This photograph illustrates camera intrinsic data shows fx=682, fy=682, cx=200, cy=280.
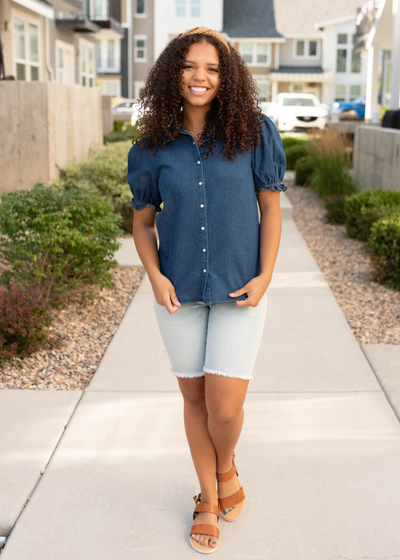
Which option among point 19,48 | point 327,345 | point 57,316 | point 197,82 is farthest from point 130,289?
point 19,48

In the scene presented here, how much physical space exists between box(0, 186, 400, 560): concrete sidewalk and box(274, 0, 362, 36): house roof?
43.0 m

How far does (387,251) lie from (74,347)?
9.58ft

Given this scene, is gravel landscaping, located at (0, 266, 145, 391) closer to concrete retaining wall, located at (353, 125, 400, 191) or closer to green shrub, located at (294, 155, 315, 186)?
concrete retaining wall, located at (353, 125, 400, 191)

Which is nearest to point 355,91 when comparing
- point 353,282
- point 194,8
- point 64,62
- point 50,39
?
point 194,8

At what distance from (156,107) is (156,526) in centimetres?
156

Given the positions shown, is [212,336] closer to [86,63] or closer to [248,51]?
[86,63]

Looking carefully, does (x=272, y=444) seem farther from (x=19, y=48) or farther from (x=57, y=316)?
(x=19, y=48)

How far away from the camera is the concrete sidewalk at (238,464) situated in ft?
8.25

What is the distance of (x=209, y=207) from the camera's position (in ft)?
7.54

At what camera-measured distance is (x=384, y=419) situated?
11.5 feet

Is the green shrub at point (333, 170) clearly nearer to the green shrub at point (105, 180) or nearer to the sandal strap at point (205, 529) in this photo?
the green shrub at point (105, 180)

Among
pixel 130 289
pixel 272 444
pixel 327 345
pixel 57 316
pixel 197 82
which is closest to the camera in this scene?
pixel 197 82

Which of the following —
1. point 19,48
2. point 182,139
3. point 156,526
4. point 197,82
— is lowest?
point 156,526

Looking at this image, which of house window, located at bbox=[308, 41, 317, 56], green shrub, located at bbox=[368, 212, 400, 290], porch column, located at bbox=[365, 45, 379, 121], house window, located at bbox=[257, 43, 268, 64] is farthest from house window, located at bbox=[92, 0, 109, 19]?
green shrub, located at bbox=[368, 212, 400, 290]
